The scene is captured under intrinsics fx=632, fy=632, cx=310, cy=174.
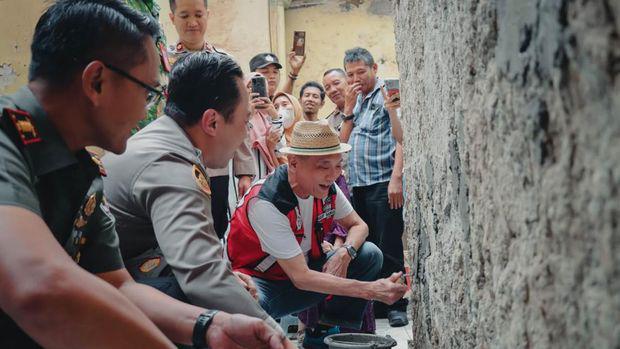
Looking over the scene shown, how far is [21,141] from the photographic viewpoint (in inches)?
45.4

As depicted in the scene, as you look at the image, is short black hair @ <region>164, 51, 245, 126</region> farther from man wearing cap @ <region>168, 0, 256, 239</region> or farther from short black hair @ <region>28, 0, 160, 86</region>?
man wearing cap @ <region>168, 0, 256, 239</region>

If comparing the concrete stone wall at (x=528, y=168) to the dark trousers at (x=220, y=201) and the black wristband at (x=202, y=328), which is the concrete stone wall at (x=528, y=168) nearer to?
the black wristband at (x=202, y=328)

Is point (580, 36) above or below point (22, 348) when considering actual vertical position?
above

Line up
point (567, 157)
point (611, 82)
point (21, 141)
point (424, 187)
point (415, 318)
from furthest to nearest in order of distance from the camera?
point (415, 318) < point (424, 187) < point (21, 141) < point (567, 157) < point (611, 82)

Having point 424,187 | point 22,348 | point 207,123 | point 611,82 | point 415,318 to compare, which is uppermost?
point 611,82

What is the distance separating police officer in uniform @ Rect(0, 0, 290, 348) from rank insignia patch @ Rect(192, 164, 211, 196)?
277mm

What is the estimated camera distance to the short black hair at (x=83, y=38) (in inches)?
49.6

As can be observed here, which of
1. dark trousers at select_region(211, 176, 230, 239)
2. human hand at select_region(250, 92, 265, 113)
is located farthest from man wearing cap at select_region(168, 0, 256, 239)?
human hand at select_region(250, 92, 265, 113)

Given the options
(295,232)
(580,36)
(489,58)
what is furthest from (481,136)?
(295,232)

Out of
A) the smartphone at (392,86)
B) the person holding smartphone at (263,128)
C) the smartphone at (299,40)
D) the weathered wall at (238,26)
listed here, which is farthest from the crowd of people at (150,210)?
the weathered wall at (238,26)

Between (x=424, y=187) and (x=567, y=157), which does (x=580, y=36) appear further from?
(x=424, y=187)

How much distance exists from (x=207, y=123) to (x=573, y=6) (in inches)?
55.9

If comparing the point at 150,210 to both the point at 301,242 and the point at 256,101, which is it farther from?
the point at 256,101

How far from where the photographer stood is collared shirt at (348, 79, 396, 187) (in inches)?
146
